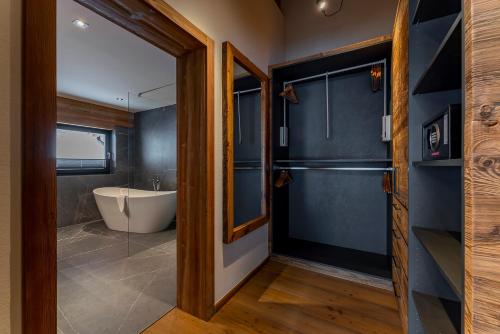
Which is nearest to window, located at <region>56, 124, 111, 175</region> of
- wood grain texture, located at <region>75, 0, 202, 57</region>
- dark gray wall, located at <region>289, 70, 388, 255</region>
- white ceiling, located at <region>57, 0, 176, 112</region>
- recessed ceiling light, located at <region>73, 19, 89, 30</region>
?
white ceiling, located at <region>57, 0, 176, 112</region>

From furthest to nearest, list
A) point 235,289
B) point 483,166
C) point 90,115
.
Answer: point 90,115 < point 235,289 < point 483,166

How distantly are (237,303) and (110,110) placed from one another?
13.5 ft

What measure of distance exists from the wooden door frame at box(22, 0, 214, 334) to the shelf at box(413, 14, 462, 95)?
1.18m

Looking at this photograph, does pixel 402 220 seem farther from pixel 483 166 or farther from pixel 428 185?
pixel 483 166

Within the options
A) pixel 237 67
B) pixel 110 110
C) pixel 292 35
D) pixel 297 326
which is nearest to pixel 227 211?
pixel 297 326

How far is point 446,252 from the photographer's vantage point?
0.89m

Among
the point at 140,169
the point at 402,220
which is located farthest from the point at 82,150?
the point at 402,220

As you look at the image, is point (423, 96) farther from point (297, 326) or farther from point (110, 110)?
point (110, 110)

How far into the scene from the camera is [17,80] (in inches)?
26.8

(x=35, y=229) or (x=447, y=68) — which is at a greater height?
(x=447, y=68)

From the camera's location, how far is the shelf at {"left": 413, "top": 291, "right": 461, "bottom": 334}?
3.06 ft

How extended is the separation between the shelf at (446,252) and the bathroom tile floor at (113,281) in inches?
65.6

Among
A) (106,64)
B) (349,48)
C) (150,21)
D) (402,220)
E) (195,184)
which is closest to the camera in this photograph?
(150,21)

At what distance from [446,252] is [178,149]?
5.14ft
